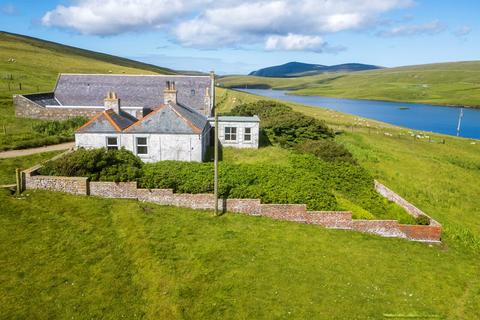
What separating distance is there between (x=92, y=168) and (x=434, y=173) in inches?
1465

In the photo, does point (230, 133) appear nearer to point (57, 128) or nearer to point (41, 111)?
point (57, 128)

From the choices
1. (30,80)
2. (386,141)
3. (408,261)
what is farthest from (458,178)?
(30,80)

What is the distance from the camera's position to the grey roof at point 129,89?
4781 centimetres

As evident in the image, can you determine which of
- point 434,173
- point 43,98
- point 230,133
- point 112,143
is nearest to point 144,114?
point 230,133

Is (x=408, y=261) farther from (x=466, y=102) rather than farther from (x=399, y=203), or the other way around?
(x=466, y=102)

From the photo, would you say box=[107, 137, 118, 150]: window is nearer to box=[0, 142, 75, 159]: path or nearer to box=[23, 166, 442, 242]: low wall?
box=[0, 142, 75, 159]: path

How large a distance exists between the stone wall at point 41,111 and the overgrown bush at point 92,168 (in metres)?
25.0

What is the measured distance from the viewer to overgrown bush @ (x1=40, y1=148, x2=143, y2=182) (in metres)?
22.8

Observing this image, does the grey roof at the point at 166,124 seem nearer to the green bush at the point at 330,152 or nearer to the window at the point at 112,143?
the window at the point at 112,143

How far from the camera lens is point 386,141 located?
2408 inches

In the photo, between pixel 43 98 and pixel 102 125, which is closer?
pixel 102 125

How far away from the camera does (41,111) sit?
147 feet

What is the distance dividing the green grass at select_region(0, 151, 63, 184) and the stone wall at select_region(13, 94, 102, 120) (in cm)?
1690

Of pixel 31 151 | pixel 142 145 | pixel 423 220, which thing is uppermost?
pixel 142 145
